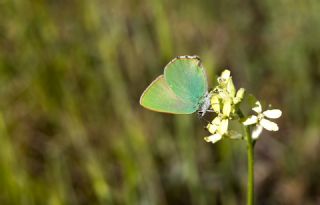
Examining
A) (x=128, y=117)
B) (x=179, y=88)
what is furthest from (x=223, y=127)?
(x=128, y=117)

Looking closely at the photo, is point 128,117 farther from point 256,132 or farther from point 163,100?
point 163,100

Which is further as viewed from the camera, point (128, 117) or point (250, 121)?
point (128, 117)

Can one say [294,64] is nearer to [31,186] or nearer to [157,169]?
[157,169]

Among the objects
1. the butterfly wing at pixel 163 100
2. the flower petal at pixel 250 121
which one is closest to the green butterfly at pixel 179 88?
the butterfly wing at pixel 163 100

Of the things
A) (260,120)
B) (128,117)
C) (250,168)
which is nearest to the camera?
(250,168)

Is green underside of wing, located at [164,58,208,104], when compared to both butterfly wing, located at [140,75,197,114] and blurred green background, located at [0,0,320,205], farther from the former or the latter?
blurred green background, located at [0,0,320,205]

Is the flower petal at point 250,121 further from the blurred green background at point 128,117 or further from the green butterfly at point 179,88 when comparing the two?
the blurred green background at point 128,117
